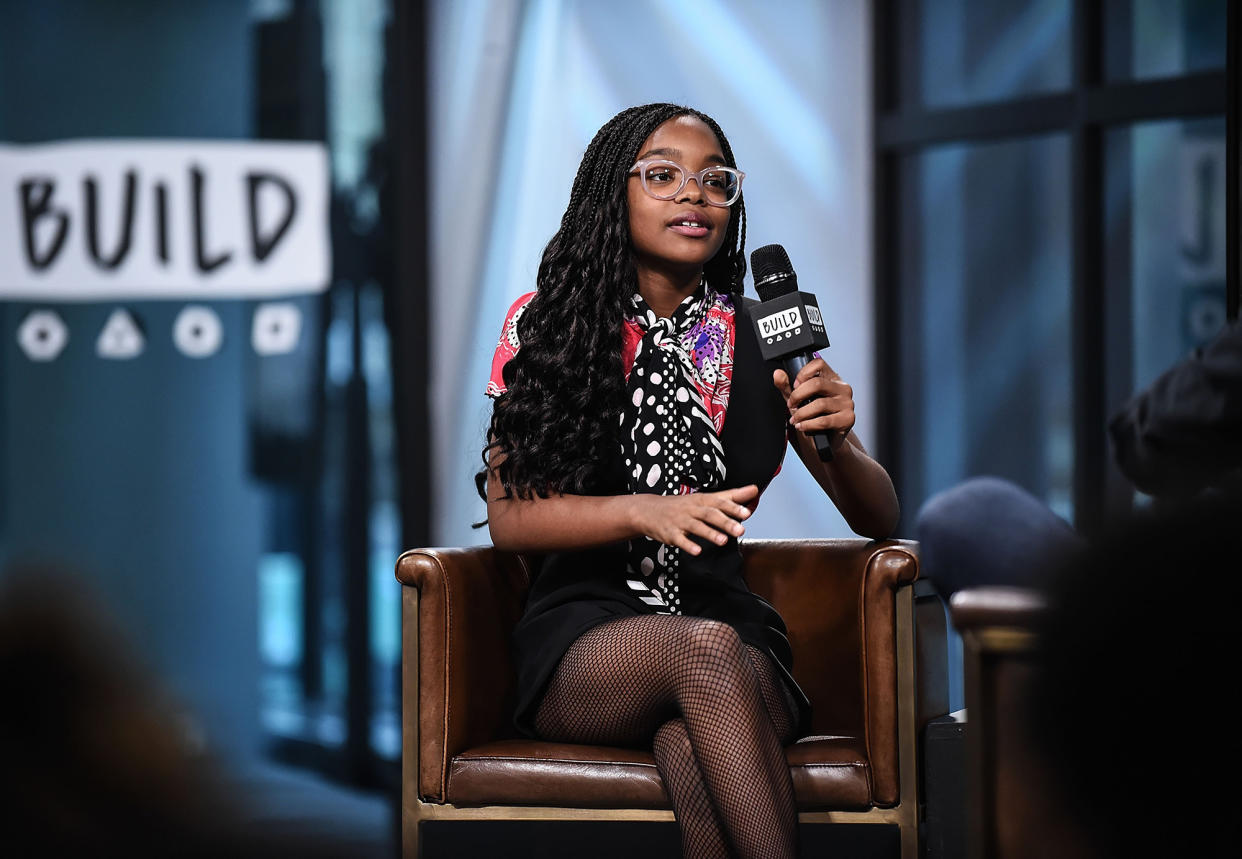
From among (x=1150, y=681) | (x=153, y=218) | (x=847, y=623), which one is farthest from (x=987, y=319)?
(x=1150, y=681)

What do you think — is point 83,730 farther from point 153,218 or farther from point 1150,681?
point 1150,681

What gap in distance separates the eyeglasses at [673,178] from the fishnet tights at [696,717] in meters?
0.63

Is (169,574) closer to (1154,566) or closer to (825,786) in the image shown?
(825,786)

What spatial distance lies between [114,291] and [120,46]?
634 millimetres

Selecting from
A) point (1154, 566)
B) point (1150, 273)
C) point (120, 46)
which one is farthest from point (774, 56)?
point (1154, 566)

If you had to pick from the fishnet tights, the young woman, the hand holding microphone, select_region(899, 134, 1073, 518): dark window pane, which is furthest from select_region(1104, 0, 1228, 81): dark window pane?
the fishnet tights

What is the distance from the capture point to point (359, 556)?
347cm

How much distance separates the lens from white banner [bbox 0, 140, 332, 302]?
3.36 m

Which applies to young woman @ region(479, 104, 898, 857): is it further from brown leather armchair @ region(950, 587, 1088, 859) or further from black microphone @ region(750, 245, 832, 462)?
brown leather armchair @ region(950, 587, 1088, 859)

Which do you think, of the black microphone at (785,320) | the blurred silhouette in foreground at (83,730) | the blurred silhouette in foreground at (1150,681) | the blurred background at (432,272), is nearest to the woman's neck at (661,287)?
the black microphone at (785,320)

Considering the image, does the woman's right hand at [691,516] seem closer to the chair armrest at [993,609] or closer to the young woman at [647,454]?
the young woman at [647,454]

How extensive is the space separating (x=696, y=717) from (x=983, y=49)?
7.88 ft

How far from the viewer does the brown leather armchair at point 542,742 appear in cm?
184

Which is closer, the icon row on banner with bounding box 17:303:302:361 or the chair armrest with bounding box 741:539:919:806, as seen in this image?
the chair armrest with bounding box 741:539:919:806
